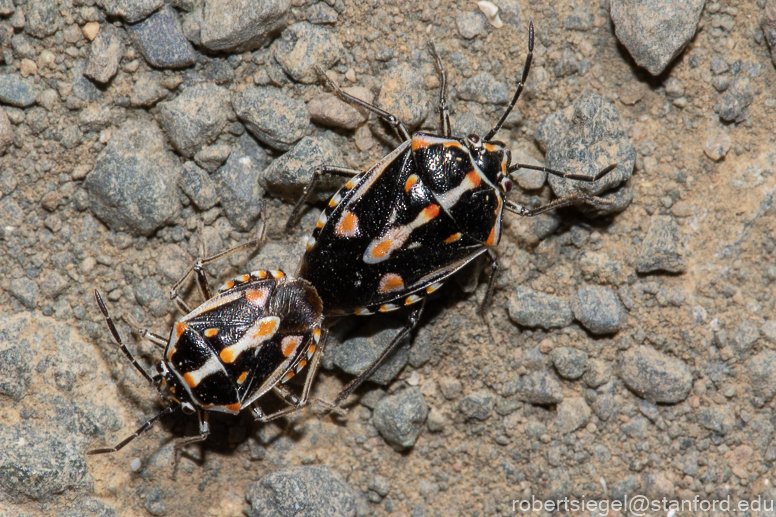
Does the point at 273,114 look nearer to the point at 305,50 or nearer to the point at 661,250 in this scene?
the point at 305,50

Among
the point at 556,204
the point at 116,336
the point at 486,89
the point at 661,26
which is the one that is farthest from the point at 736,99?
the point at 116,336

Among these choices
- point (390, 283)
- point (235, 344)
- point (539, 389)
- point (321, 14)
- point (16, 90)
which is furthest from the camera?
point (539, 389)

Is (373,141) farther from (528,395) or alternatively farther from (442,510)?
(442,510)

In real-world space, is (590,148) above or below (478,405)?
above

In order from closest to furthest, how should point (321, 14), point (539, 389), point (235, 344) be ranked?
point (235, 344), point (321, 14), point (539, 389)

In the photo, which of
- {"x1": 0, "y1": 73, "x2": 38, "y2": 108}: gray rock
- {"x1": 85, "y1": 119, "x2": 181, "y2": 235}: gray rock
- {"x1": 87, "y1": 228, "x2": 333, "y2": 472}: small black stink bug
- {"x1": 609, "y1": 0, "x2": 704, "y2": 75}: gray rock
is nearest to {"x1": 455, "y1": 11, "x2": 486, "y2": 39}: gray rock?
{"x1": 609, "y1": 0, "x2": 704, "y2": 75}: gray rock

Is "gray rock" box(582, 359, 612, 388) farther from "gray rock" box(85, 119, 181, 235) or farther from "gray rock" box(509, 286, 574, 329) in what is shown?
"gray rock" box(85, 119, 181, 235)

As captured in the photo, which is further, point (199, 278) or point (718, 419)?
point (718, 419)
